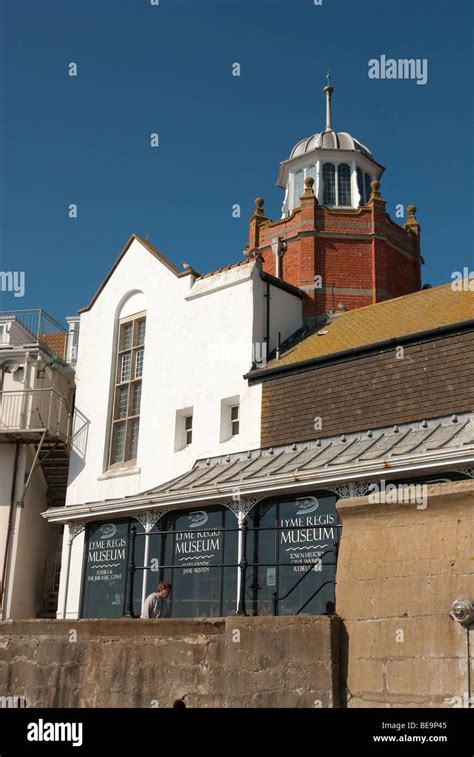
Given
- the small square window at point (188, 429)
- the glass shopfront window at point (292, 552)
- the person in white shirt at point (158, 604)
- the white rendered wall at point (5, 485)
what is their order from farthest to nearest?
the white rendered wall at point (5, 485), the small square window at point (188, 429), the glass shopfront window at point (292, 552), the person in white shirt at point (158, 604)

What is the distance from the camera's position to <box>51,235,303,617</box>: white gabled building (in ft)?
68.7

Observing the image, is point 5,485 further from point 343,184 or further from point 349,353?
point 343,184

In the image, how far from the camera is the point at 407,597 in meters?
7.55

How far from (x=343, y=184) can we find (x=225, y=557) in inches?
698

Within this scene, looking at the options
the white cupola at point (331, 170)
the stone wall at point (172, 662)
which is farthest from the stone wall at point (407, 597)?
the white cupola at point (331, 170)

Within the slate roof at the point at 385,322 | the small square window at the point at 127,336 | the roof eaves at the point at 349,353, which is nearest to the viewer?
the roof eaves at the point at 349,353

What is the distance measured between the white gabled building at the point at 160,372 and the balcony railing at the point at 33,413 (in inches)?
20.5

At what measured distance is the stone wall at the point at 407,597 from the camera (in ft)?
23.6

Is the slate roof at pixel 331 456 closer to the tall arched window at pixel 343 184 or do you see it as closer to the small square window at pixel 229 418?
the small square window at pixel 229 418

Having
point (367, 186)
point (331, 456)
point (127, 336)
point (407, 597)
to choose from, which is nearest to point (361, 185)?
point (367, 186)

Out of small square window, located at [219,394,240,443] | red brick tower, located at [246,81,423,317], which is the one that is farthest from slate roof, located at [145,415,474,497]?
red brick tower, located at [246,81,423,317]
